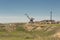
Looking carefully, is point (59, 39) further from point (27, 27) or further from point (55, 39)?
point (27, 27)

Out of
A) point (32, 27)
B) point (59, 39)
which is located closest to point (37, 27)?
point (32, 27)

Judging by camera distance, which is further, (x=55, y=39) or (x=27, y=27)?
(x=27, y=27)

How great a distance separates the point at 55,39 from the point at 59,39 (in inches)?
31.6

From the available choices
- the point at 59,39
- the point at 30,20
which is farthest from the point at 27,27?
the point at 59,39

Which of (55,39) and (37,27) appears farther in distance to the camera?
(37,27)

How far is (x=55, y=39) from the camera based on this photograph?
43.7m

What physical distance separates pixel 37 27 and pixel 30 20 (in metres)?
38.9

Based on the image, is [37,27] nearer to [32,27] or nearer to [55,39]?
[32,27]

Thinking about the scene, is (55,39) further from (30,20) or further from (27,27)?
(30,20)

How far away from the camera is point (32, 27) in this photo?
347ft

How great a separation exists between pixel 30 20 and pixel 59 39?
319ft

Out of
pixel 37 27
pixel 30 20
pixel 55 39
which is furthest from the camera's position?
pixel 30 20

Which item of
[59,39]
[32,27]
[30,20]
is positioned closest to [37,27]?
[32,27]

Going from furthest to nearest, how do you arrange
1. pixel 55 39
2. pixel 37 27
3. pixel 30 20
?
1. pixel 30 20
2. pixel 37 27
3. pixel 55 39
